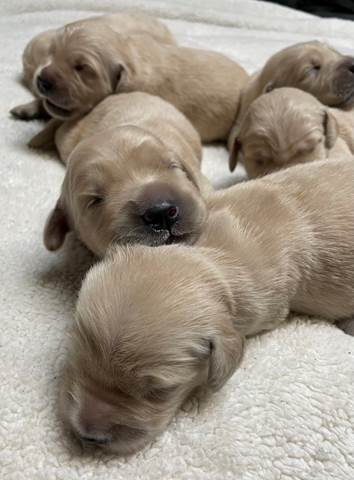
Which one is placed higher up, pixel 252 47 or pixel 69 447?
pixel 69 447

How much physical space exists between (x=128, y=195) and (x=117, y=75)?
1.49 metres

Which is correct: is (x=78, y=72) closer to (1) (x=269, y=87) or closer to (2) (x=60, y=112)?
(2) (x=60, y=112)

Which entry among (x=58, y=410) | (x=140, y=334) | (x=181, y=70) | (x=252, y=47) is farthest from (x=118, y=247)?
(x=252, y=47)

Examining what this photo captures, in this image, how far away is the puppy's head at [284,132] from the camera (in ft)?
8.69

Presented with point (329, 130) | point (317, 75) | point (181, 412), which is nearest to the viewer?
point (181, 412)

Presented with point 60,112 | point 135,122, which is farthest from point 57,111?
point 135,122

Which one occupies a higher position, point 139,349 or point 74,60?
point 139,349

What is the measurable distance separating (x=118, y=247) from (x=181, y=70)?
206 cm

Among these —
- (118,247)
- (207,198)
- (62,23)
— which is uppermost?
(118,247)

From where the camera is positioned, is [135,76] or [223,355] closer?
[223,355]

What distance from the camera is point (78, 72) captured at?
306 cm

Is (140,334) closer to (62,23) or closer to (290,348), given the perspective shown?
(290,348)

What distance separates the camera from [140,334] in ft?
4.42

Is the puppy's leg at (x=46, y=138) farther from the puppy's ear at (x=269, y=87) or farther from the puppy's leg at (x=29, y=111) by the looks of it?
the puppy's ear at (x=269, y=87)
